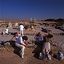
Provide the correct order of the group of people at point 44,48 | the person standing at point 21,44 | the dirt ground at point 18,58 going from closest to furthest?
1. the dirt ground at point 18,58
2. the group of people at point 44,48
3. the person standing at point 21,44

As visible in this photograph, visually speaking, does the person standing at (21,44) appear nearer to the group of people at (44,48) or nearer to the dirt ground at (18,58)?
the dirt ground at (18,58)

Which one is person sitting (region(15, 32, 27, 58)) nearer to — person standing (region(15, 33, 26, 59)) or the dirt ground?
person standing (region(15, 33, 26, 59))

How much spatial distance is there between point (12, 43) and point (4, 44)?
661 mm

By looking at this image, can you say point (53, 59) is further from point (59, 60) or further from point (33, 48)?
point (33, 48)

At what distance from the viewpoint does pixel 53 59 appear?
16781mm

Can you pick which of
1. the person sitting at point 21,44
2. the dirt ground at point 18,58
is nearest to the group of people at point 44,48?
the dirt ground at point 18,58

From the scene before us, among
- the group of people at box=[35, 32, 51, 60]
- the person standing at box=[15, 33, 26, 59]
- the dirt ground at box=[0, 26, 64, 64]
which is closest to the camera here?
the dirt ground at box=[0, 26, 64, 64]

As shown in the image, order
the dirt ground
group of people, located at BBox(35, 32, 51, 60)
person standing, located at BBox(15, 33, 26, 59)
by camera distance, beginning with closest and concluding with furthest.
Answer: the dirt ground
group of people, located at BBox(35, 32, 51, 60)
person standing, located at BBox(15, 33, 26, 59)

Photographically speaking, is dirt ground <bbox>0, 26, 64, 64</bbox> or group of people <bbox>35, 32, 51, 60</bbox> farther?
group of people <bbox>35, 32, 51, 60</bbox>

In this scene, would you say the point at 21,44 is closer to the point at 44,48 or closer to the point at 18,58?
the point at 18,58

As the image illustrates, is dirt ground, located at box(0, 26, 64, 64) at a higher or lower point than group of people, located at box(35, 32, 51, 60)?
lower

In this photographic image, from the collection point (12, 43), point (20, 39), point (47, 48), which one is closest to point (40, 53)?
point (47, 48)

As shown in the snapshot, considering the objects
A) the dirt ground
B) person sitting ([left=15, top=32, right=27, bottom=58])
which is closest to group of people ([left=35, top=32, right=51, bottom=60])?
the dirt ground

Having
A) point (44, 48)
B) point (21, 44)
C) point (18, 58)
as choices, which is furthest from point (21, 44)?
point (44, 48)
